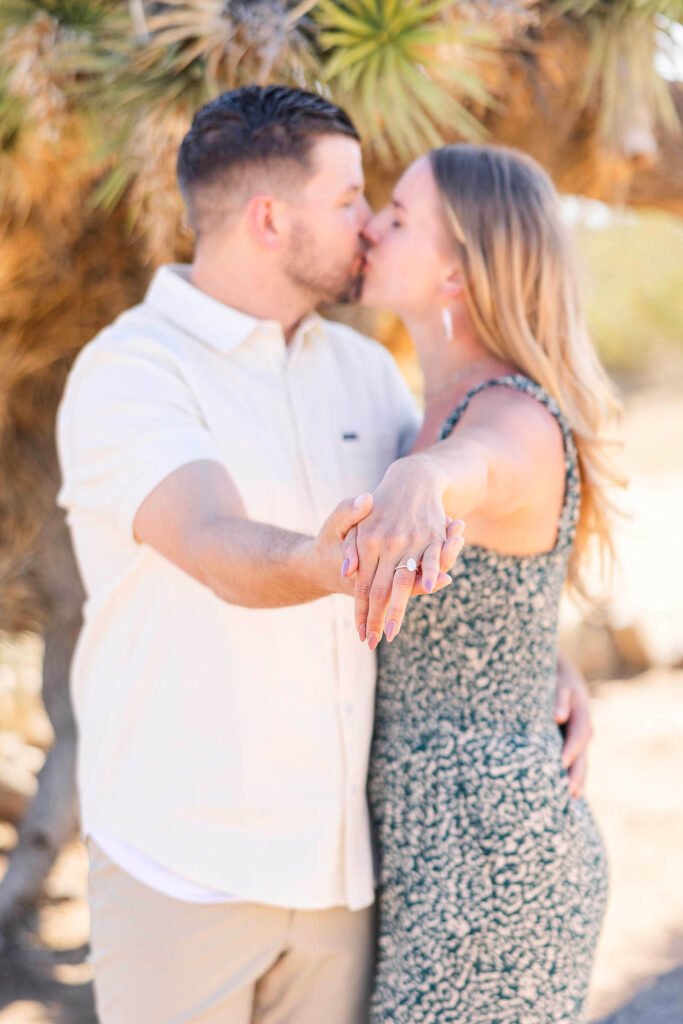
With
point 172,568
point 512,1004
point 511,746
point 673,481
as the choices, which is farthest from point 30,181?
point 673,481

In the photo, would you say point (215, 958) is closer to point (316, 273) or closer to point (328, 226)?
point (316, 273)

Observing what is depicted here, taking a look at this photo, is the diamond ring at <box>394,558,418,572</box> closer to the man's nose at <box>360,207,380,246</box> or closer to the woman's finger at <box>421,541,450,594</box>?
the woman's finger at <box>421,541,450,594</box>

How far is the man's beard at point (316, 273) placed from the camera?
7.14ft

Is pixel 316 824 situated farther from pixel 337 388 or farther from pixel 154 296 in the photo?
pixel 154 296

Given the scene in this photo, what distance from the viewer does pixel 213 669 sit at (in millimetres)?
1913

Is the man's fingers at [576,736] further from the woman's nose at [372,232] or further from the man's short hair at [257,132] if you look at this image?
the man's short hair at [257,132]

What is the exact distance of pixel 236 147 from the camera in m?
2.17

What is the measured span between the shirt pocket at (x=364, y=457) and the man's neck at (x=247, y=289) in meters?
0.31

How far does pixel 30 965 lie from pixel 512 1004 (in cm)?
250

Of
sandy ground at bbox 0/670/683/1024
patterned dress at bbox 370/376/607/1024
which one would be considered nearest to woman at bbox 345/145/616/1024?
patterned dress at bbox 370/376/607/1024

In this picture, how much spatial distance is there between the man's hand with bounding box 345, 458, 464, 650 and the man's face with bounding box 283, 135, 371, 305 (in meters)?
1.06

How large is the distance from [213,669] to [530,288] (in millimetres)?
957

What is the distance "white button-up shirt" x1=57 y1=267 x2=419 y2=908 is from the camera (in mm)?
1874

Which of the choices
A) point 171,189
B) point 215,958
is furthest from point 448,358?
point 215,958
